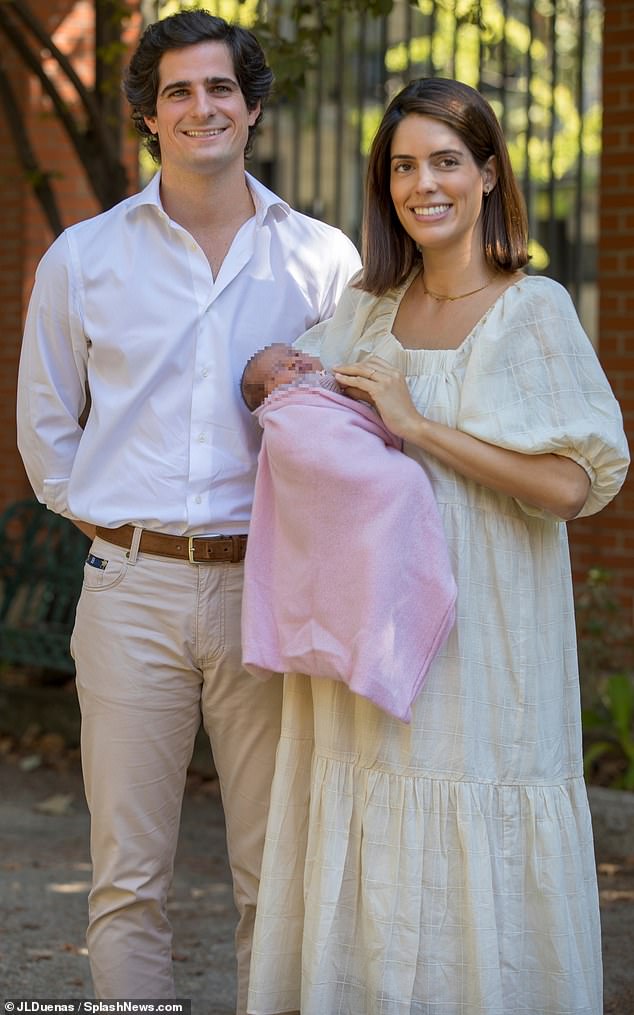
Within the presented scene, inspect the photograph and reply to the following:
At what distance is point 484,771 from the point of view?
111 inches

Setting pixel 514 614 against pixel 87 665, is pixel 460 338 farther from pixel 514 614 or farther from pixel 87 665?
pixel 87 665

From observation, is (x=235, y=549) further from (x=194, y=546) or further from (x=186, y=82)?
A: (x=186, y=82)

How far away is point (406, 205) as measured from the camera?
9.42 feet

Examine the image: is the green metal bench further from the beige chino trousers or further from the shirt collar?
the shirt collar

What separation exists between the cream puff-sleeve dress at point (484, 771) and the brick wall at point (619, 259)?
3.23 m

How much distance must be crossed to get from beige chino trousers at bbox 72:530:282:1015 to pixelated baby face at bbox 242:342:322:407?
1.31 feet

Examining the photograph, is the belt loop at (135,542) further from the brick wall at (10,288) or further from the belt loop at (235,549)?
the brick wall at (10,288)

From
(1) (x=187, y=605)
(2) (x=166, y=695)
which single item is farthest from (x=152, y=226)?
(2) (x=166, y=695)

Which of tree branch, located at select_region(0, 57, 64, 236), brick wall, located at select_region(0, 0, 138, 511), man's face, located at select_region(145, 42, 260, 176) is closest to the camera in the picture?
man's face, located at select_region(145, 42, 260, 176)

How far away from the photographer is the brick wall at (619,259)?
5984 mm

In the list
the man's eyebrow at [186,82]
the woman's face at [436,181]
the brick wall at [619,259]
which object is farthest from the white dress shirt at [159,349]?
the brick wall at [619,259]

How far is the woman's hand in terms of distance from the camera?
109 inches

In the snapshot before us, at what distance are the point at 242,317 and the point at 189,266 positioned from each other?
162 millimetres

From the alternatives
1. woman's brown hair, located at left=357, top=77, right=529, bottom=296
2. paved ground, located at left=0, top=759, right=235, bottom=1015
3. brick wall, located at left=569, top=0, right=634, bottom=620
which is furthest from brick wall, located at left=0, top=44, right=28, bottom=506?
woman's brown hair, located at left=357, top=77, right=529, bottom=296
